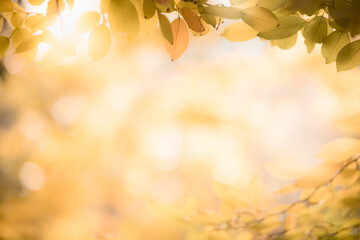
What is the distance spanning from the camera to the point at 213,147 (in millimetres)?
4816

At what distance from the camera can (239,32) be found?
2.43 feet

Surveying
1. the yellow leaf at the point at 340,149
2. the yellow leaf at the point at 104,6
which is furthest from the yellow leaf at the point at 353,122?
the yellow leaf at the point at 104,6

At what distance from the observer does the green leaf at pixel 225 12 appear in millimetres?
611

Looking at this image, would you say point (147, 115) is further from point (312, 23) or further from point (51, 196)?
point (312, 23)

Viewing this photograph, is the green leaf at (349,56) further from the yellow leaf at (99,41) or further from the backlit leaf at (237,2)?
the yellow leaf at (99,41)

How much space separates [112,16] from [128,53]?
4.16 meters

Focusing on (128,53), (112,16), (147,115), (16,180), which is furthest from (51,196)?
(112,16)

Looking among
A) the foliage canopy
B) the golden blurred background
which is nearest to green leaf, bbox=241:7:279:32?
the foliage canopy

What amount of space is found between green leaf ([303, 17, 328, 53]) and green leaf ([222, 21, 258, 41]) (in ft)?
0.41

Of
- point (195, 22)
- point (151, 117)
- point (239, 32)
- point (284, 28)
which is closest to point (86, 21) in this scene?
point (195, 22)

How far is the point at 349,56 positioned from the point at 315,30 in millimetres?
100

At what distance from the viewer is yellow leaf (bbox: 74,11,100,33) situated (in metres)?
0.73

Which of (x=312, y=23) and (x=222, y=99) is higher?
(x=222, y=99)

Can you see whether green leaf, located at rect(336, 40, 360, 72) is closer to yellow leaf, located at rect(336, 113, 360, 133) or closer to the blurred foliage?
yellow leaf, located at rect(336, 113, 360, 133)
